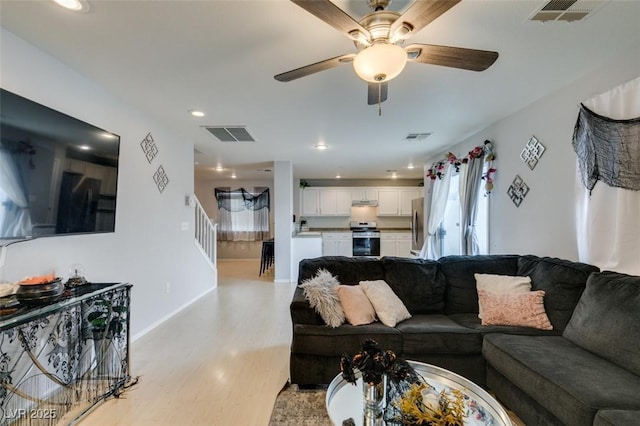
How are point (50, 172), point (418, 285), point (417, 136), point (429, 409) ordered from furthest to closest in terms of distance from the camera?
point (417, 136) → point (418, 285) → point (50, 172) → point (429, 409)

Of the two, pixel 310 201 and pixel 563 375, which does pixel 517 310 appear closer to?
pixel 563 375

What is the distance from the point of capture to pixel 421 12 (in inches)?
48.7

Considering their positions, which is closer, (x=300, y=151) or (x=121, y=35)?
(x=121, y=35)

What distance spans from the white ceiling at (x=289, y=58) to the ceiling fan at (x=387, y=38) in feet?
0.98

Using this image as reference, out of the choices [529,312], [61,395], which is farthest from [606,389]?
[61,395]

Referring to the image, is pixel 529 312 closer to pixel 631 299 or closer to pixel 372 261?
pixel 631 299

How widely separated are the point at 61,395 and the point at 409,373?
2.31 meters

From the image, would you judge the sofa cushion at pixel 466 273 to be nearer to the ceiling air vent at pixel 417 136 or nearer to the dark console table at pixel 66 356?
the ceiling air vent at pixel 417 136

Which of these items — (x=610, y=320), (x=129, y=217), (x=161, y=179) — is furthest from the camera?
(x=161, y=179)

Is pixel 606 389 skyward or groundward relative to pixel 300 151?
groundward

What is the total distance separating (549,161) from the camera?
2.81 m

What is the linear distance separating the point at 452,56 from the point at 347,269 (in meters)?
1.86

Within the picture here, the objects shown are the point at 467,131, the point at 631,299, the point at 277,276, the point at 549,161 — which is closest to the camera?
the point at 631,299

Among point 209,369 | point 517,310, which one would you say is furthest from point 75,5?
point 517,310
